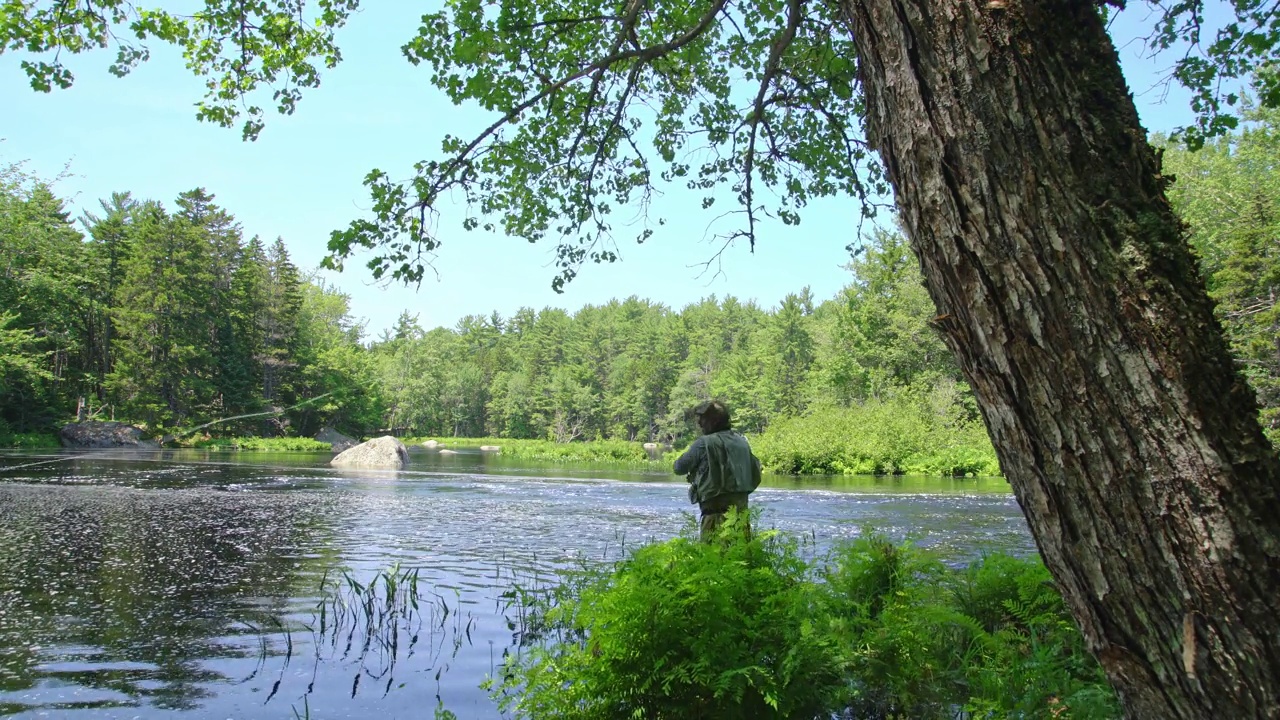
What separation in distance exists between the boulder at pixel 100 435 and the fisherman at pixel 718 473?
163 feet

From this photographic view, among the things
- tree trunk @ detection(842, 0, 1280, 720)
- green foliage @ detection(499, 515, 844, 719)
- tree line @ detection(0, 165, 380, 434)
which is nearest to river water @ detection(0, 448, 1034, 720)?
green foliage @ detection(499, 515, 844, 719)

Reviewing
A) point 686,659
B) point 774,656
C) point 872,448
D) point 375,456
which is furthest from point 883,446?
point 686,659

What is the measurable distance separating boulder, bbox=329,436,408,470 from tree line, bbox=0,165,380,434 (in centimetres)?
312

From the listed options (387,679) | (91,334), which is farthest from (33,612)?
(91,334)

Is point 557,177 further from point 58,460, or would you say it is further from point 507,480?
point 58,460

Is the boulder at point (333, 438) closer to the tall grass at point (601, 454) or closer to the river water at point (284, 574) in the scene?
the tall grass at point (601, 454)

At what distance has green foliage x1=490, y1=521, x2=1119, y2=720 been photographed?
384 centimetres

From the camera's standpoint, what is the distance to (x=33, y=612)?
24.0ft

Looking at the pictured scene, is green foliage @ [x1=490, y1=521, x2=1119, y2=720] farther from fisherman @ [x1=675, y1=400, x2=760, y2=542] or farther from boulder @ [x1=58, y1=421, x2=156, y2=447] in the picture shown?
boulder @ [x1=58, y1=421, x2=156, y2=447]

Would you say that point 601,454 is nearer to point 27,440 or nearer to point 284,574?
point 27,440

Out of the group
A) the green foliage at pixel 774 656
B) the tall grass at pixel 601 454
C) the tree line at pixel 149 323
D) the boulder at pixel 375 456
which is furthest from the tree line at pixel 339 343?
the boulder at pixel 375 456

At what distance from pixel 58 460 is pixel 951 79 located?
123ft

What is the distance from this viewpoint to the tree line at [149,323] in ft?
151

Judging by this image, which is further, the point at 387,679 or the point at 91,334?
the point at 91,334
